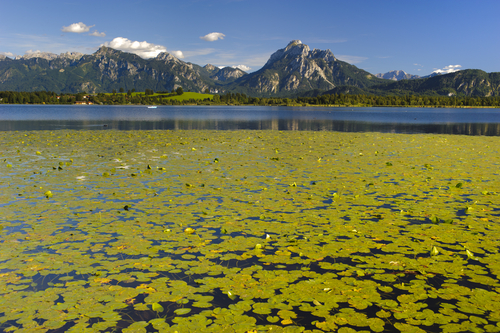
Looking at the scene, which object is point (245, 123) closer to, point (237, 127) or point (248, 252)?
point (237, 127)

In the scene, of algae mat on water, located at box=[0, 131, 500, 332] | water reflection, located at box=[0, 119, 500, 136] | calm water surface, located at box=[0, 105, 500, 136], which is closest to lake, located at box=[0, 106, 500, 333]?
algae mat on water, located at box=[0, 131, 500, 332]

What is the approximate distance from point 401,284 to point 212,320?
4.59 metres

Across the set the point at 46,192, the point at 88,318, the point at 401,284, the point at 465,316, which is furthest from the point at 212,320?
the point at 46,192

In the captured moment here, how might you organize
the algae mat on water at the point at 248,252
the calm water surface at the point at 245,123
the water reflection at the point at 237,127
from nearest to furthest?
the algae mat on water at the point at 248,252, the water reflection at the point at 237,127, the calm water surface at the point at 245,123

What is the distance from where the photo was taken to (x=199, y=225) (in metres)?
11.2

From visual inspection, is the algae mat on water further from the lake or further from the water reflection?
the water reflection

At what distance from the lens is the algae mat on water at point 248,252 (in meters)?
6.30

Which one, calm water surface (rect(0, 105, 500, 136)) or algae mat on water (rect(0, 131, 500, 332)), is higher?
calm water surface (rect(0, 105, 500, 136))

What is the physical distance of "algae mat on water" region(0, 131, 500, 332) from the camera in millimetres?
6297

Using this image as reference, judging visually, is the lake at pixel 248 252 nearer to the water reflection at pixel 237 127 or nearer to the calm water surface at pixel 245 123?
the water reflection at pixel 237 127

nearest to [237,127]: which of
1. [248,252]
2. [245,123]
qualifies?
[245,123]

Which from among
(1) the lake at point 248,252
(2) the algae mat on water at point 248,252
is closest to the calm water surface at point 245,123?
(1) the lake at point 248,252

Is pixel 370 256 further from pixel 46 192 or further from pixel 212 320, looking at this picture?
pixel 46 192

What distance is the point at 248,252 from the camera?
9.15 metres
